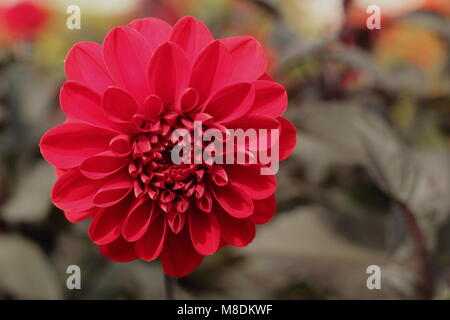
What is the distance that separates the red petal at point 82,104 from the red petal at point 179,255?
0.22 feet

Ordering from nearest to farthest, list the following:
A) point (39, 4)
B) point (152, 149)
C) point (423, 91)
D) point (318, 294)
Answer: point (152, 149), point (318, 294), point (423, 91), point (39, 4)

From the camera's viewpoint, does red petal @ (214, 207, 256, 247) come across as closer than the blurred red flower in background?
Yes

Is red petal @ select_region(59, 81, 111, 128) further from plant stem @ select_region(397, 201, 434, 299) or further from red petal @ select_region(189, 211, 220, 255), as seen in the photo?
plant stem @ select_region(397, 201, 434, 299)

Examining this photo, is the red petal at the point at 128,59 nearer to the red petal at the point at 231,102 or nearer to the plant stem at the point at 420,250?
the red petal at the point at 231,102

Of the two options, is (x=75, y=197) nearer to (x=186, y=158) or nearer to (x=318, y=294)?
(x=186, y=158)

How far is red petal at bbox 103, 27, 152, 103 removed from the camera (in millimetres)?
263

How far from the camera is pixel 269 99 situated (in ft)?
0.89

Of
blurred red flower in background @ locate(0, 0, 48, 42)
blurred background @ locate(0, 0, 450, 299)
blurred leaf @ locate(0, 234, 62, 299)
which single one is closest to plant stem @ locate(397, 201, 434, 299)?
blurred background @ locate(0, 0, 450, 299)

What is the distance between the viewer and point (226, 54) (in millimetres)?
262

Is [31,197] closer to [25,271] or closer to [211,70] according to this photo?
[25,271]

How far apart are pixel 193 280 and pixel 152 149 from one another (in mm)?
226

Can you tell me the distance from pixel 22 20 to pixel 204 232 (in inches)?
27.1

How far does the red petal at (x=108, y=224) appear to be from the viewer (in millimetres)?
265
